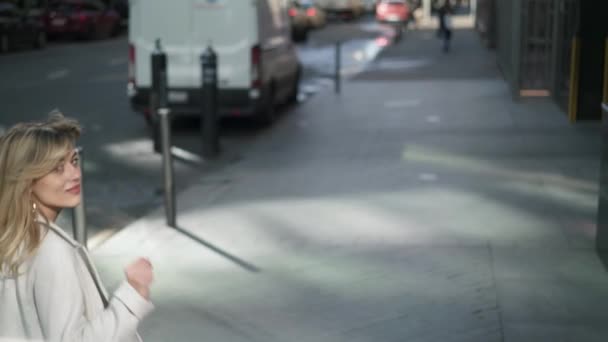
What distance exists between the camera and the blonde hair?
2.65 m

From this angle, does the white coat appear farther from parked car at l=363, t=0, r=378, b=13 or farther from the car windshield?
parked car at l=363, t=0, r=378, b=13

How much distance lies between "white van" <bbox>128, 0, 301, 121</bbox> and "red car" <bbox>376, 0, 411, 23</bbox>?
3479 centimetres

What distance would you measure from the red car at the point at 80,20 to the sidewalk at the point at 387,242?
24.0m

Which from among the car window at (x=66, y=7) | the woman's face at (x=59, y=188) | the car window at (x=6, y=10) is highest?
the woman's face at (x=59, y=188)

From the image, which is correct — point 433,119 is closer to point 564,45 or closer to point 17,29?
point 564,45

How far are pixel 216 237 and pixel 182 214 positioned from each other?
1058 mm

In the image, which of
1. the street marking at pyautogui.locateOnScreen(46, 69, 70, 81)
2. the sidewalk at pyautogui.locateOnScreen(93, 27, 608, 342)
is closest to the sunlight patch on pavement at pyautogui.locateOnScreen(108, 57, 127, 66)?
the street marking at pyautogui.locateOnScreen(46, 69, 70, 81)

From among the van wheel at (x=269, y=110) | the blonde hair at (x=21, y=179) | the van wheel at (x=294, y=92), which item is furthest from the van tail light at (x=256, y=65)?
the blonde hair at (x=21, y=179)

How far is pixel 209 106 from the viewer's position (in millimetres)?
12367

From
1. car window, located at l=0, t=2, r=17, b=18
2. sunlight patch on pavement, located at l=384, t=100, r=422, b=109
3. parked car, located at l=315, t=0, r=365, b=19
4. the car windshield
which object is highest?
car window, located at l=0, t=2, r=17, b=18

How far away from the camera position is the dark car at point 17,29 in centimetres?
2952

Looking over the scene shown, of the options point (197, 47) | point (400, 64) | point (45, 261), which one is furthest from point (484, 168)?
point (400, 64)

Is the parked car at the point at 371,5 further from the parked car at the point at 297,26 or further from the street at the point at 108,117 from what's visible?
the street at the point at 108,117

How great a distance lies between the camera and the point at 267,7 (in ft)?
48.1
